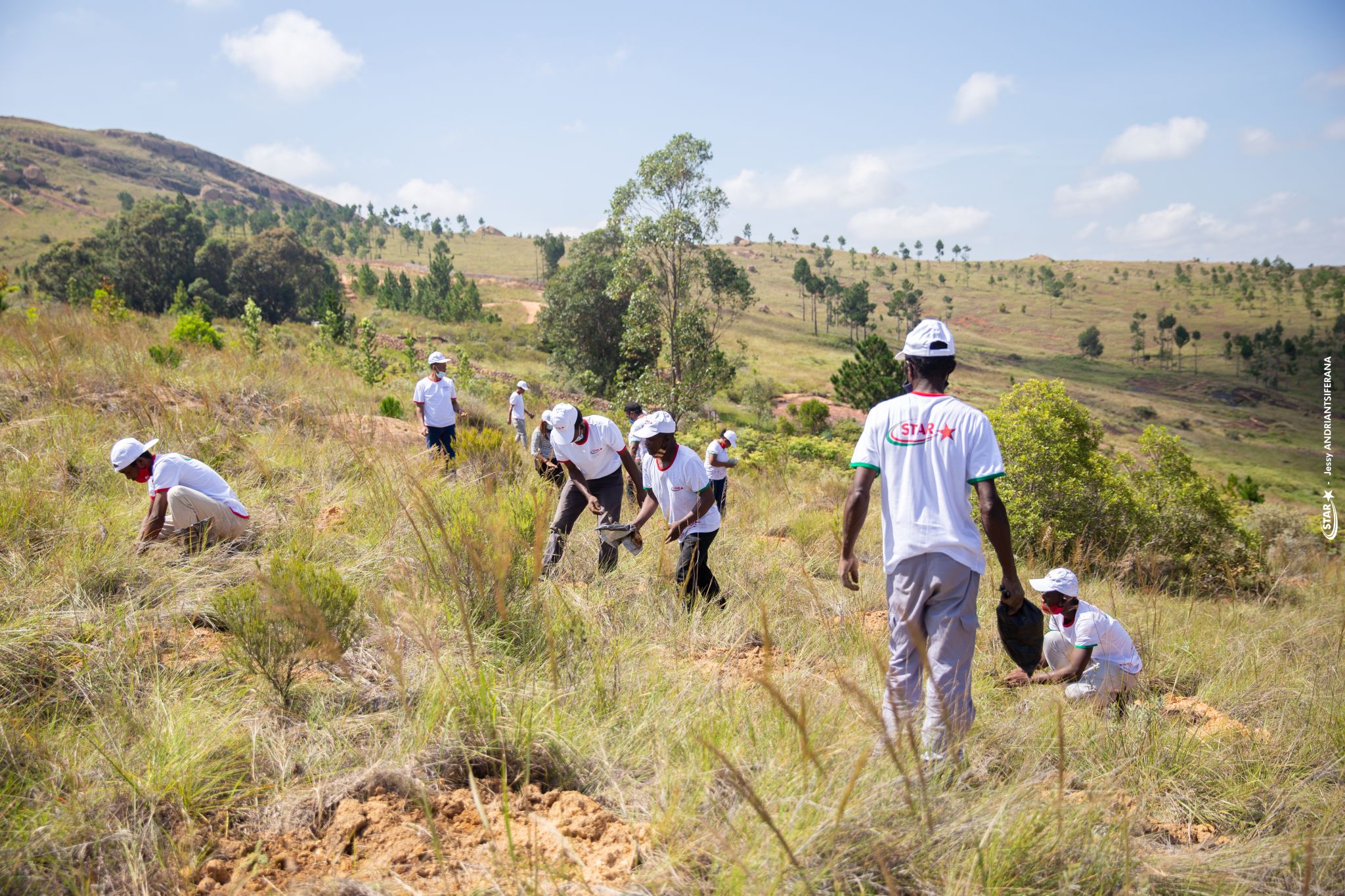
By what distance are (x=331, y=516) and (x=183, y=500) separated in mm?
1033

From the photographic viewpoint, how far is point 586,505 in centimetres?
618

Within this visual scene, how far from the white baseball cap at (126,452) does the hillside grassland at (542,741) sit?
0.31m

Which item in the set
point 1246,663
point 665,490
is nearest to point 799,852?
point 665,490

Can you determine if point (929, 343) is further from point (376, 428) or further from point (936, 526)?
point (376, 428)

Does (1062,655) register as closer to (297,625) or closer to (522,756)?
(522,756)

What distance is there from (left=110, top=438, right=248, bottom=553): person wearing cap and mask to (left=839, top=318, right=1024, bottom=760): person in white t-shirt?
399cm

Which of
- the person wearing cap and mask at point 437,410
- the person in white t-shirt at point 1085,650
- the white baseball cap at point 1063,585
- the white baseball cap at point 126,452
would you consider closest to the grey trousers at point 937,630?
the person in white t-shirt at point 1085,650

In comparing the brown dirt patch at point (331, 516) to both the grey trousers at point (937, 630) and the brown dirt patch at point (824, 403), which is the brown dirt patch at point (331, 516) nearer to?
the grey trousers at point (937, 630)

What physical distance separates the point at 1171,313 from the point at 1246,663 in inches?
4910

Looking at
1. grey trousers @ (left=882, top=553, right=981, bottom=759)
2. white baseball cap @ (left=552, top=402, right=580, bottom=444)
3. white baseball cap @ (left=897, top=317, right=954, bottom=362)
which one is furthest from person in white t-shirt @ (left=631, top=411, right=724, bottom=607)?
white baseball cap @ (left=897, top=317, right=954, bottom=362)

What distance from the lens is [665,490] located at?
5250 millimetres

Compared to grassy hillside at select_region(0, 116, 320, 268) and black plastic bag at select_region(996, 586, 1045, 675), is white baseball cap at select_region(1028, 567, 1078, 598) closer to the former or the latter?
black plastic bag at select_region(996, 586, 1045, 675)

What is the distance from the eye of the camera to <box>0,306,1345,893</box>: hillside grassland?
202 cm

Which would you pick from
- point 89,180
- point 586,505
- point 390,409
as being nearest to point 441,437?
point 390,409
